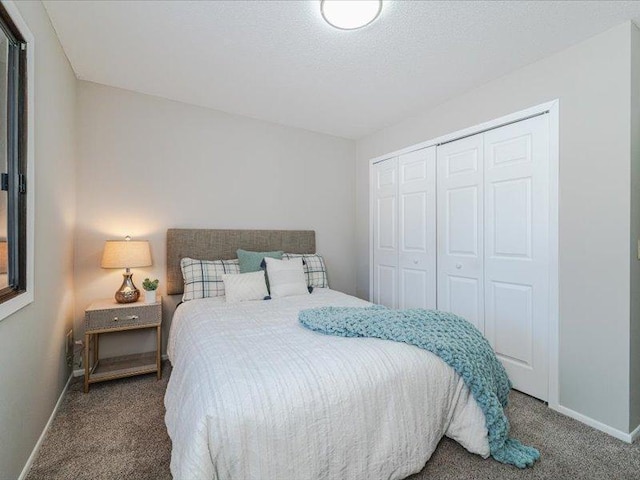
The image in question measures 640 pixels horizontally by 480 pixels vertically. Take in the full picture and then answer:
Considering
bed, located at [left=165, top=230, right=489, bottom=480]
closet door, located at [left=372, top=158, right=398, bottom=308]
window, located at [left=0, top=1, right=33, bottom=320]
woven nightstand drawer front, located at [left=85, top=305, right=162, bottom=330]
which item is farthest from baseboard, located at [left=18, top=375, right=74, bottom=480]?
closet door, located at [left=372, top=158, right=398, bottom=308]

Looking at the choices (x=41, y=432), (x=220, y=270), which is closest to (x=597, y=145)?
(x=220, y=270)

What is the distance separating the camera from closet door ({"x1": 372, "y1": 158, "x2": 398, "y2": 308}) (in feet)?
11.2

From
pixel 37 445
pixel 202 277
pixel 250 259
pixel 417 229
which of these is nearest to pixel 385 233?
pixel 417 229

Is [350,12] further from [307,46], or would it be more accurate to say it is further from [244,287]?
[244,287]

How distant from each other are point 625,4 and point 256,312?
2.77 m

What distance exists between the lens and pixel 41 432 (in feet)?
5.63

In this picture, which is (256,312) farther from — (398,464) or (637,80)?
(637,80)

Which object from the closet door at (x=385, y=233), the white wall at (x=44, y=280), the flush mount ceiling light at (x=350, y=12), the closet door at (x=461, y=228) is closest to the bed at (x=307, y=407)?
the white wall at (x=44, y=280)

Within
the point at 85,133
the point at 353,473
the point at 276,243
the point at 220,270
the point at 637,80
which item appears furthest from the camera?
the point at 276,243

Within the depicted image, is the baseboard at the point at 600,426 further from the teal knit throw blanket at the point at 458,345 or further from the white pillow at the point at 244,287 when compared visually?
the white pillow at the point at 244,287

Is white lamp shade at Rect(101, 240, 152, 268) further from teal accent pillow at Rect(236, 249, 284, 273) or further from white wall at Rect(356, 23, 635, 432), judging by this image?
white wall at Rect(356, 23, 635, 432)

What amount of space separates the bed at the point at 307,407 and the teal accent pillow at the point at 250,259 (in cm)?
101

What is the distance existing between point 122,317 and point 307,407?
1870 mm

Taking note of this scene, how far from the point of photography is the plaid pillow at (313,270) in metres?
3.19
